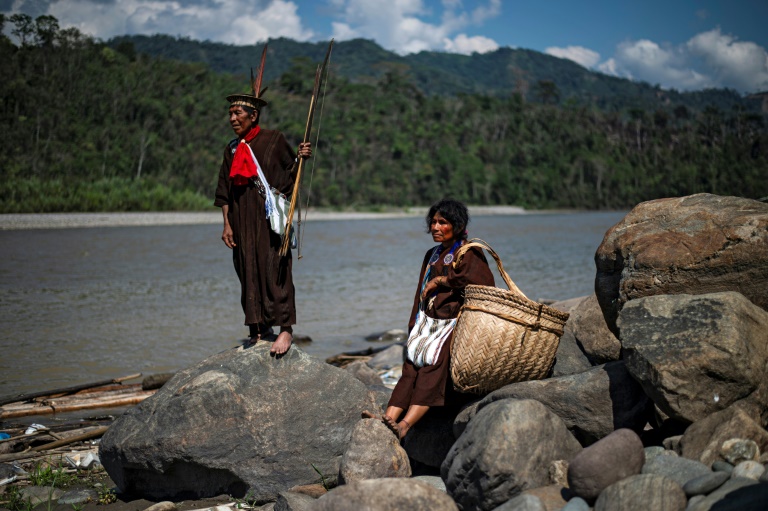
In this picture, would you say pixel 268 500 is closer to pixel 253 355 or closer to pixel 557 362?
pixel 253 355

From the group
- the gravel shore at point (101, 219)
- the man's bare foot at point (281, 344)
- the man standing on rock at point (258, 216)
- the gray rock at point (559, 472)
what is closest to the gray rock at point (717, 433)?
the gray rock at point (559, 472)

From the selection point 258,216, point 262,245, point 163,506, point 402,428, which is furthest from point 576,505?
point 258,216

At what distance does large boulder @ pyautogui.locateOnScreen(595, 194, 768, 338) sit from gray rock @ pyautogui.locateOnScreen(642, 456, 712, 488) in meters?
1.02

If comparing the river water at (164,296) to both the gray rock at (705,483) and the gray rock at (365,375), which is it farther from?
the gray rock at (705,483)

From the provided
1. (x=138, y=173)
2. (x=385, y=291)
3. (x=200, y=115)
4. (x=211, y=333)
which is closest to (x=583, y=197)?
(x=200, y=115)

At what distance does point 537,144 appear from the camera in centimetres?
8856

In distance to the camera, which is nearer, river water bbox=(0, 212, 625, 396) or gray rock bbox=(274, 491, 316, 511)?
gray rock bbox=(274, 491, 316, 511)

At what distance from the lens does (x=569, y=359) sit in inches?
180

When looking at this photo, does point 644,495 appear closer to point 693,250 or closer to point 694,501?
point 694,501

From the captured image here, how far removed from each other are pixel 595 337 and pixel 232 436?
7.47 ft

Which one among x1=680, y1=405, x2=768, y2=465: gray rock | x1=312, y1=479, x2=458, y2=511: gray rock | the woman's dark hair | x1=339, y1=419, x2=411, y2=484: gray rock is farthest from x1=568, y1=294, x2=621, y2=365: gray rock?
x1=312, y1=479, x2=458, y2=511: gray rock

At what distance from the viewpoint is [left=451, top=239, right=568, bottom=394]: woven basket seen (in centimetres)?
392

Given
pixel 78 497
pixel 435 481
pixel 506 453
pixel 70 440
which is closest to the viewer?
pixel 506 453

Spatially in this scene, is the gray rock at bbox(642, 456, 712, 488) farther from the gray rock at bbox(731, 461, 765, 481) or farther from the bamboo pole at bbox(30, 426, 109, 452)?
the bamboo pole at bbox(30, 426, 109, 452)
